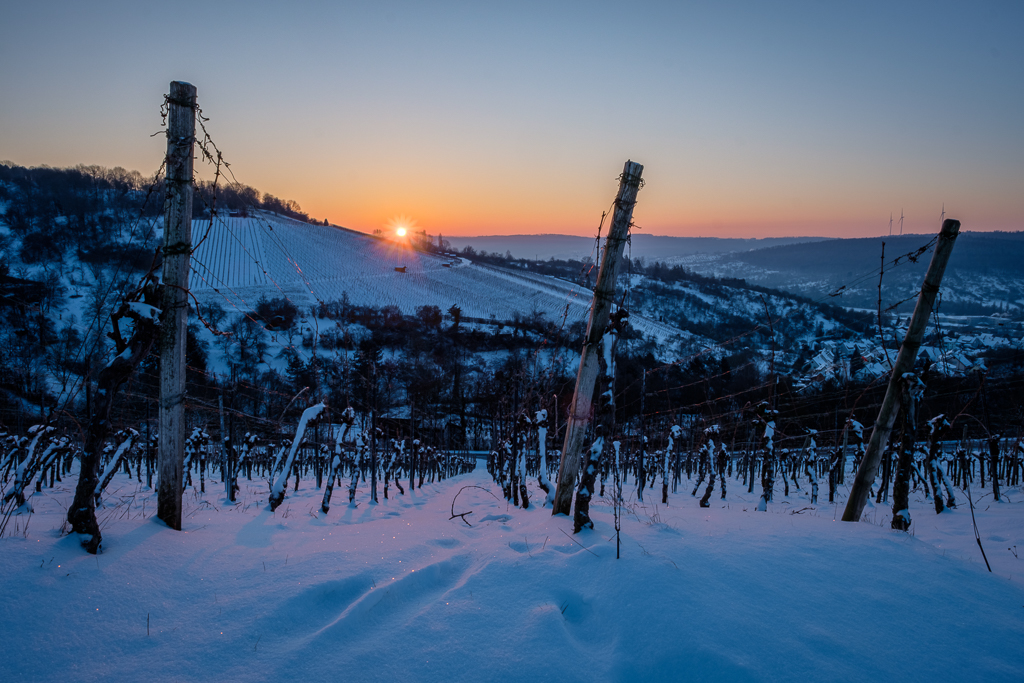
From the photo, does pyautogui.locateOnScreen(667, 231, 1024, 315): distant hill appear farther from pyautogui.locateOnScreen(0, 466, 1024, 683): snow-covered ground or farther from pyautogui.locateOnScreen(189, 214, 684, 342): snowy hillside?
pyautogui.locateOnScreen(0, 466, 1024, 683): snow-covered ground

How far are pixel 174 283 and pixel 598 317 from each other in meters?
5.15

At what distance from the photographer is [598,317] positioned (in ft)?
19.6

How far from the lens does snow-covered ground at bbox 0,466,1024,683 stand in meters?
2.89

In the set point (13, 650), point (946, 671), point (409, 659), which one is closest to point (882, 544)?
point (946, 671)

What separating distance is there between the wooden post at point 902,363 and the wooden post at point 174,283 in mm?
8988

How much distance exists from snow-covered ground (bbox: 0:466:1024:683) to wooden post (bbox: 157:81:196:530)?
18.4 inches

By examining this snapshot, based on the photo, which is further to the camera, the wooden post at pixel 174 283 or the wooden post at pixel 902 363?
the wooden post at pixel 902 363

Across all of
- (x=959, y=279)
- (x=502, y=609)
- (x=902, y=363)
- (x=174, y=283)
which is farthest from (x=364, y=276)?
(x=959, y=279)

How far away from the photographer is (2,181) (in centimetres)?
8544

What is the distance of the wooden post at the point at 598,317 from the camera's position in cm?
585

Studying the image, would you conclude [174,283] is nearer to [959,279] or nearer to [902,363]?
[902,363]

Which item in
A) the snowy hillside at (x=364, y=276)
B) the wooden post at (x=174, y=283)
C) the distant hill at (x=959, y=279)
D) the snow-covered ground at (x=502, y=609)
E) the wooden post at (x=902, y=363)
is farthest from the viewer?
the distant hill at (x=959, y=279)

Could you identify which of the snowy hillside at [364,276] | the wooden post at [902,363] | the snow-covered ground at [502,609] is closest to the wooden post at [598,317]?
the snow-covered ground at [502,609]

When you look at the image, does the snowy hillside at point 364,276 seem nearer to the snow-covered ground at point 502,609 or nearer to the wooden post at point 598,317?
the wooden post at point 598,317
